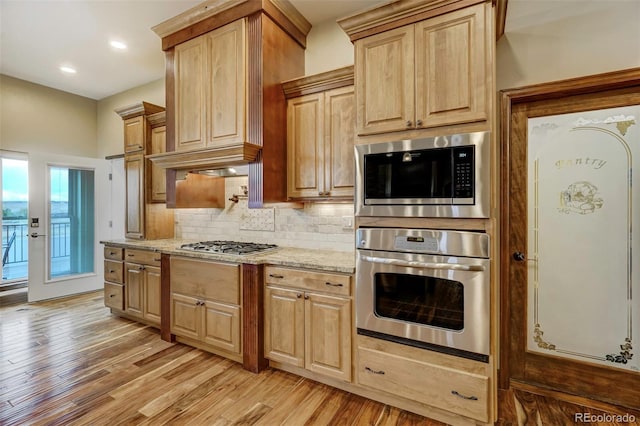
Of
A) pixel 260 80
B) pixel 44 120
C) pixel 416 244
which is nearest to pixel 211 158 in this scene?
pixel 260 80

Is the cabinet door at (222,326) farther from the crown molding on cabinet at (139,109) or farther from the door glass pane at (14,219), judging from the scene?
the door glass pane at (14,219)

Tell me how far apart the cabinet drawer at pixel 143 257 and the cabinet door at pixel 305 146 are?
159 cm

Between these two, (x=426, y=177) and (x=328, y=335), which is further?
(x=328, y=335)

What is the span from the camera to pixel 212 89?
2.83m

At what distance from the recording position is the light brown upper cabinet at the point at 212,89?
267cm

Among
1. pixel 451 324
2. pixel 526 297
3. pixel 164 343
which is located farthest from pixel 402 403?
pixel 164 343

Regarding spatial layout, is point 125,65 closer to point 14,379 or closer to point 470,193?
point 14,379

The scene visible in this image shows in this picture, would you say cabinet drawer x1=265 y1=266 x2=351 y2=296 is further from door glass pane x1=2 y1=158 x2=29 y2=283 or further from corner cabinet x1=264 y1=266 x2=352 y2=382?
door glass pane x1=2 y1=158 x2=29 y2=283

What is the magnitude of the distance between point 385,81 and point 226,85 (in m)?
1.50

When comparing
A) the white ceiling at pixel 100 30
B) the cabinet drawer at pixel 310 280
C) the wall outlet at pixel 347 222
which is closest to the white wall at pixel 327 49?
the white ceiling at pixel 100 30

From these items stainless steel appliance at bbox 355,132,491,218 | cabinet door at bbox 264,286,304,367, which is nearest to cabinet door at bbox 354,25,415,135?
stainless steel appliance at bbox 355,132,491,218

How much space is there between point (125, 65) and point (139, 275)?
8.81ft

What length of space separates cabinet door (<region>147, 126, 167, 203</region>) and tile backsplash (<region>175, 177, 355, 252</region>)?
1.17 feet

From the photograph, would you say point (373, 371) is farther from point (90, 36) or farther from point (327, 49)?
point (90, 36)
